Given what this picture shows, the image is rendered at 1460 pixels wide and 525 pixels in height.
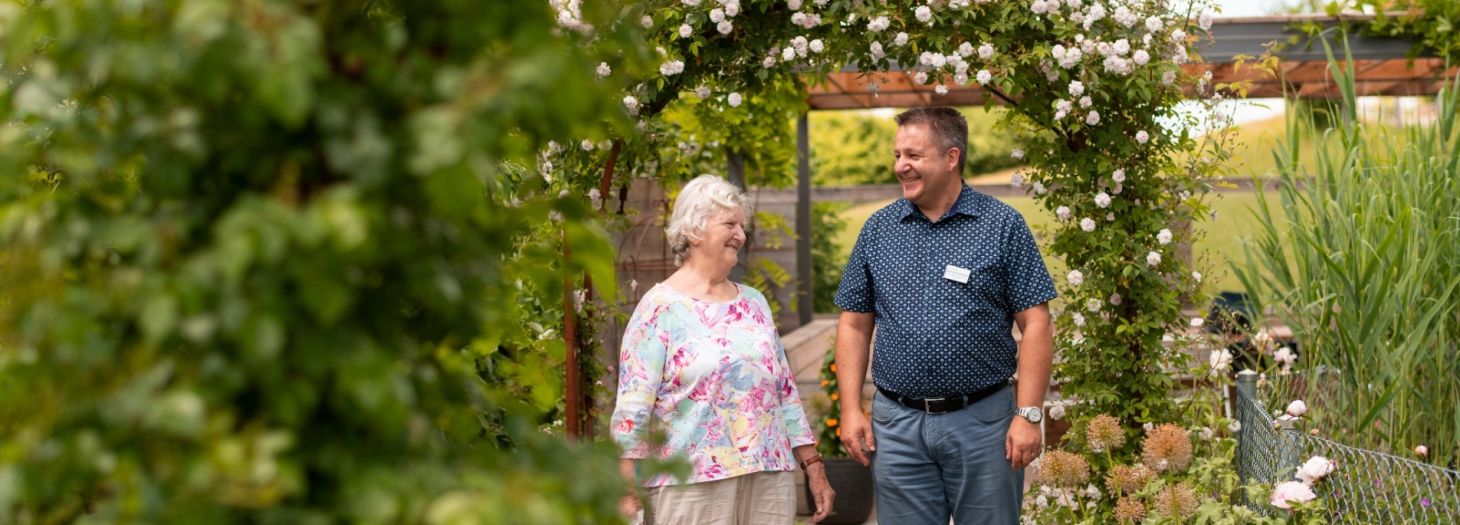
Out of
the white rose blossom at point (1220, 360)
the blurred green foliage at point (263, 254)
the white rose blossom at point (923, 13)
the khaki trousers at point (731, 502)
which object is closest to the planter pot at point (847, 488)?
the white rose blossom at point (1220, 360)

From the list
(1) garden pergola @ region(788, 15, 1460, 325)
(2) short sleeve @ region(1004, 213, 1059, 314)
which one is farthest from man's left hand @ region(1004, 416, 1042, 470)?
(1) garden pergola @ region(788, 15, 1460, 325)

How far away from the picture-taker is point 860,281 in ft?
10.5

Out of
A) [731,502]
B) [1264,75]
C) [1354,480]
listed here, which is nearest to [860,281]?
[731,502]

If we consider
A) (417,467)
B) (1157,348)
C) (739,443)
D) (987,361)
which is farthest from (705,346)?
(417,467)

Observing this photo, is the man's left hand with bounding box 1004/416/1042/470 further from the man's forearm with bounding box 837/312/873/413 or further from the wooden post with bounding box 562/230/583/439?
the wooden post with bounding box 562/230/583/439

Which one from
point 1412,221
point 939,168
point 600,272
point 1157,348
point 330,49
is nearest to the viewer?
point 330,49

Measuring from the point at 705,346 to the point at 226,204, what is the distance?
188cm

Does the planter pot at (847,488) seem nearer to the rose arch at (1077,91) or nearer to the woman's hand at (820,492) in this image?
the rose arch at (1077,91)

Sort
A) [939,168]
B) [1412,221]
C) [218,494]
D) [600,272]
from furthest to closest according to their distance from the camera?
[1412,221] < [939,168] < [600,272] < [218,494]

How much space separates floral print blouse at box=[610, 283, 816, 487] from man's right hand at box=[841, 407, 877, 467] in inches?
11.1

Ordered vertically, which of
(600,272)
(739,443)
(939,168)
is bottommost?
(739,443)

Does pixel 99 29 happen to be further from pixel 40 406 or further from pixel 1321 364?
pixel 1321 364

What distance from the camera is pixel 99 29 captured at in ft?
2.97

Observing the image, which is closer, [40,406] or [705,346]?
[40,406]
